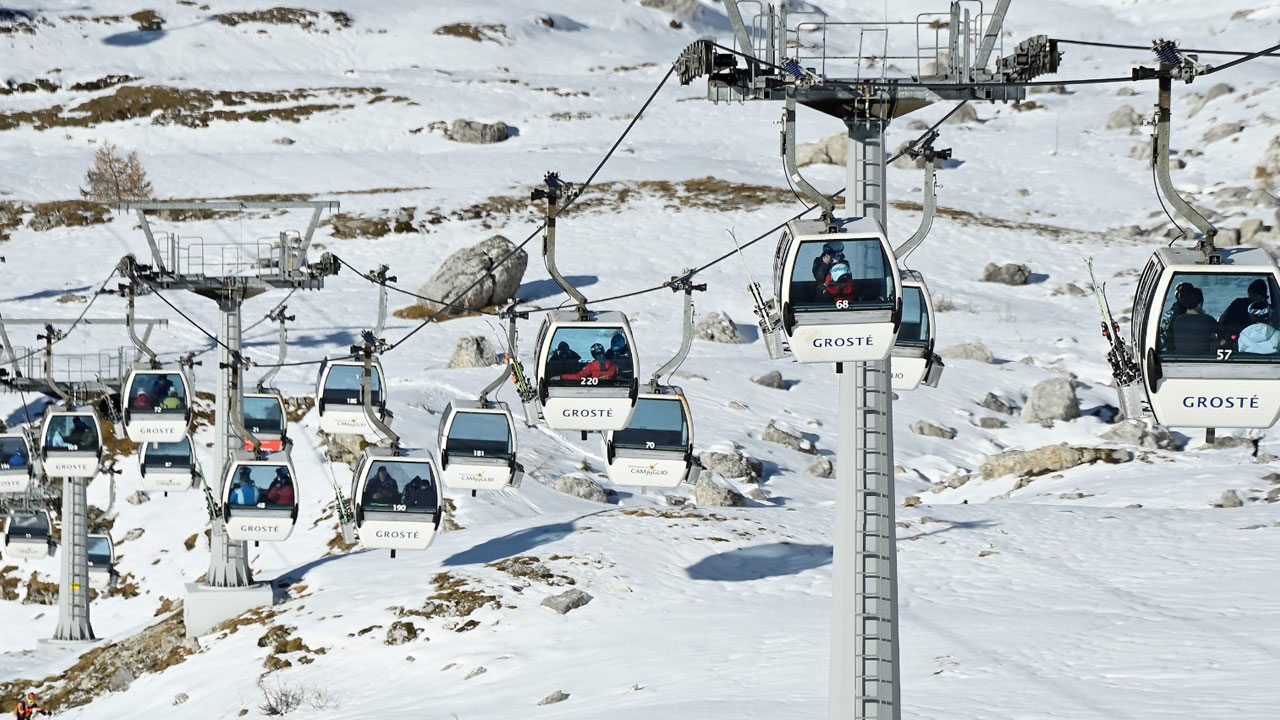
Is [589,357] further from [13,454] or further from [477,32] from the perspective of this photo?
[477,32]

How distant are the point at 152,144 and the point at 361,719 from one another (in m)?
79.7

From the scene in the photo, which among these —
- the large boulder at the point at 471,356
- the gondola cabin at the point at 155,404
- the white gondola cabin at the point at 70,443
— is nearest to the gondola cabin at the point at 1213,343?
the gondola cabin at the point at 155,404

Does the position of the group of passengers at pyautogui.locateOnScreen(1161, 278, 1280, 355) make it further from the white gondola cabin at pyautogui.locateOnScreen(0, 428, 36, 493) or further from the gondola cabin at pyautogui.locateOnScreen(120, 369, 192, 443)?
the white gondola cabin at pyautogui.locateOnScreen(0, 428, 36, 493)

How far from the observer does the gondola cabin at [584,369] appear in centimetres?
1598

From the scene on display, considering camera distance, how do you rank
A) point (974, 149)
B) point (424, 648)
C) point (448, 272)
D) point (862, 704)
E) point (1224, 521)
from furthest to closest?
point (974, 149) → point (448, 272) → point (1224, 521) → point (424, 648) → point (862, 704)

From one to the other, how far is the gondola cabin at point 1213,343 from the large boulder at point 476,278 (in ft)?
142

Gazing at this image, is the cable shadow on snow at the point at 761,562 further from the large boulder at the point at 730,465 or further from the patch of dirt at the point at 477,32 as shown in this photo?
the patch of dirt at the point at 477,32

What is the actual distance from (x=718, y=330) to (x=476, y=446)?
31.2m

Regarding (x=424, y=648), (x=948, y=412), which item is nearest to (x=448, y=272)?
(x=948, y=412)

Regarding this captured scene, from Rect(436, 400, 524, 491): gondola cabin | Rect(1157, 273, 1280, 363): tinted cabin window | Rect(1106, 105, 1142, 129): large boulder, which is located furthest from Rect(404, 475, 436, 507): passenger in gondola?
Rect(1106, 105, 1142, 129): large boulder

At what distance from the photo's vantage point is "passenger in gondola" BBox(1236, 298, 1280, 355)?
10.9 meters

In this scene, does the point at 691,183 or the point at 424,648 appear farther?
the point at 691,183

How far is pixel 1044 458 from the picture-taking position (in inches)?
1524

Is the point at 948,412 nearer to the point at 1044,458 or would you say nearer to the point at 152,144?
the point at 1044,458
